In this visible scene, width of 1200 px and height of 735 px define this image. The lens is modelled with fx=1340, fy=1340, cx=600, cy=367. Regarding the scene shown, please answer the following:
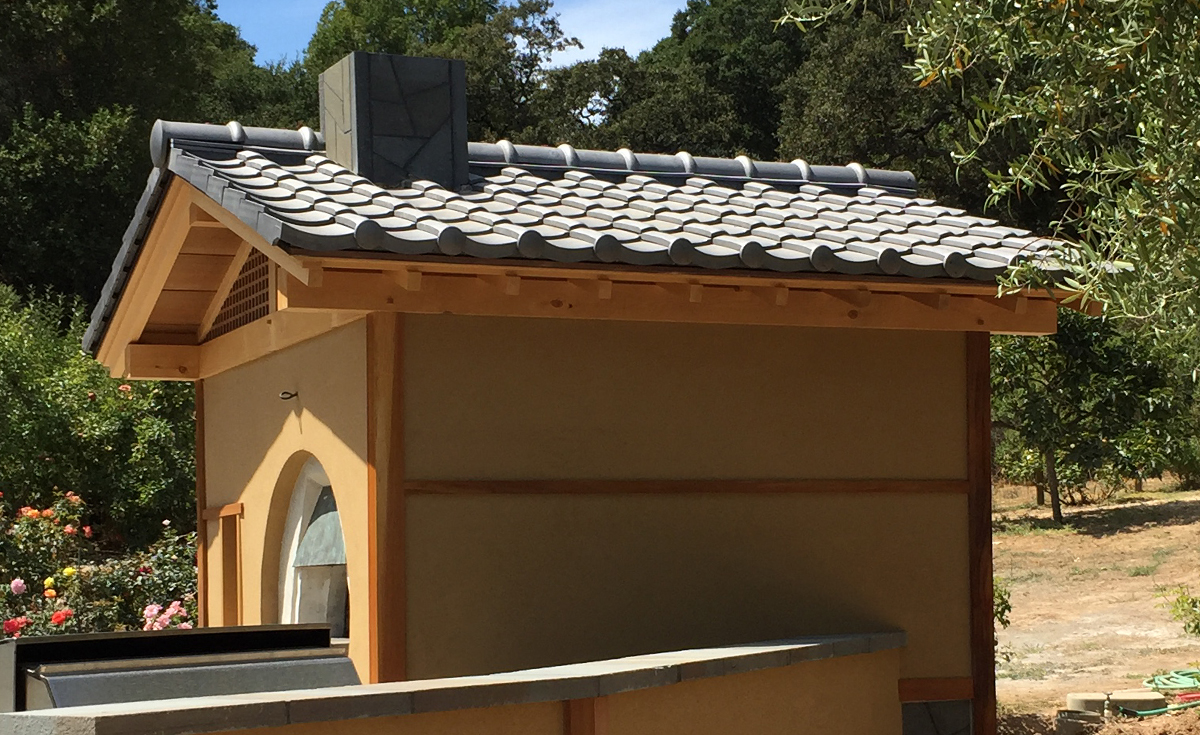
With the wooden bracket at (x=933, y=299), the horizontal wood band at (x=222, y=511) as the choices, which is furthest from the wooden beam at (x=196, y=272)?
the wooden bracket at (x=933, y=299)

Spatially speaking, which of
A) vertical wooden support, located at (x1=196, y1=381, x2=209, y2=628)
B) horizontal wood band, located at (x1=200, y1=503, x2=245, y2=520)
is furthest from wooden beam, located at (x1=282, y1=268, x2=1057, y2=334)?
vertical wooden support, located at (x1=196, y1=381, x2=209, y2=628)

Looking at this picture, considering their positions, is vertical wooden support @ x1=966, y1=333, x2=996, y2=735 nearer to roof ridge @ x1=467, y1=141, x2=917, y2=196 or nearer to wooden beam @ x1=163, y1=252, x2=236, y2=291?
roof ridge @ x1=467, y1=141, x2=917, y2=196

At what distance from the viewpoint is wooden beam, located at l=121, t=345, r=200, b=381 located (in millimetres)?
9391

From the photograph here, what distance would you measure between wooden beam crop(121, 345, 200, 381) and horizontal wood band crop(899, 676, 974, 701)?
541cm

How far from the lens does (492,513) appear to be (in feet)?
20.9

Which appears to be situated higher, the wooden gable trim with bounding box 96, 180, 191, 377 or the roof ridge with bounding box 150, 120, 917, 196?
the roof ridge with bounding box 150, 120, 917, 196

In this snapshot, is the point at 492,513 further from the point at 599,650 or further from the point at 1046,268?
the point at 1046,268

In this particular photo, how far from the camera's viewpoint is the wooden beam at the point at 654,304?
5922 mm

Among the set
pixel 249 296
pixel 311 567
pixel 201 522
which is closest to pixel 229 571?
pixel 201 522

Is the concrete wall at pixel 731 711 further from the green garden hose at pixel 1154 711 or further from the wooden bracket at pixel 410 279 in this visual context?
the green garden hose at pixel 1154 711

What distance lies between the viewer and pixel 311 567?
308 inches

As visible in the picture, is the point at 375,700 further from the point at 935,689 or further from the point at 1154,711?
the point at 1154,711

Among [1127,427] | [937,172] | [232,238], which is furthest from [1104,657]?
[937,172]

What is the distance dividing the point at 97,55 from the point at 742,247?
101ft
